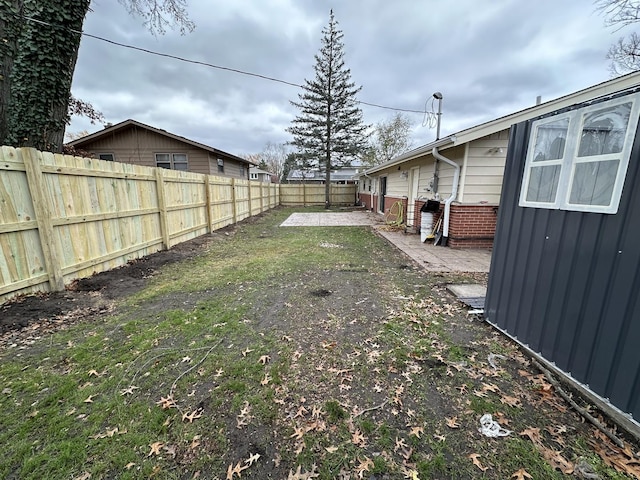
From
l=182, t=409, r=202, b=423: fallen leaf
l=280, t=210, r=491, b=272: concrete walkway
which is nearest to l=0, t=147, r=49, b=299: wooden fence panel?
l=182, t=409, r=202, b=423: fallen leaf

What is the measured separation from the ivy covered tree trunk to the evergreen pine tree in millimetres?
15814

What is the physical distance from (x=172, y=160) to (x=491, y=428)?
56.1 feet

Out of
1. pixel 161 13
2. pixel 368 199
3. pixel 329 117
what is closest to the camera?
pixel 161 13

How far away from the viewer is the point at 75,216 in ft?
12.9

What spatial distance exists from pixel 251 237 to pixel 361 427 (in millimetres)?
7527

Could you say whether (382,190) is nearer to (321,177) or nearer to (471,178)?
(471,178)

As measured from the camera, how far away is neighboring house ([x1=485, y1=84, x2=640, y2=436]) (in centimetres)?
171

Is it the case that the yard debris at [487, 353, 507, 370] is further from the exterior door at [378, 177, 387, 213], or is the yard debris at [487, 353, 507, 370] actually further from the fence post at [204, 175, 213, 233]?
the exterior door at [378, 177, 387, 213]

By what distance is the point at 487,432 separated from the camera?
1764 mm

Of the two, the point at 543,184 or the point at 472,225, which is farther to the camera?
the point at 472,225

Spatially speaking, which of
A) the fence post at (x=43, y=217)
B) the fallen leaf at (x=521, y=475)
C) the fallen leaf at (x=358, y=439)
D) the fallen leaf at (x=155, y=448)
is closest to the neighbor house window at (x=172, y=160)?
the fence post at (x=43, y=217)

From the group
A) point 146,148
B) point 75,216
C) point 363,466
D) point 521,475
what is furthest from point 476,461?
point 146,148

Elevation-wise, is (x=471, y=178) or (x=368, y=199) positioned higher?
(x=471, y=178)

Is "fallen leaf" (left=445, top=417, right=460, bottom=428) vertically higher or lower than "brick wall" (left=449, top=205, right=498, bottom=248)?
lower
